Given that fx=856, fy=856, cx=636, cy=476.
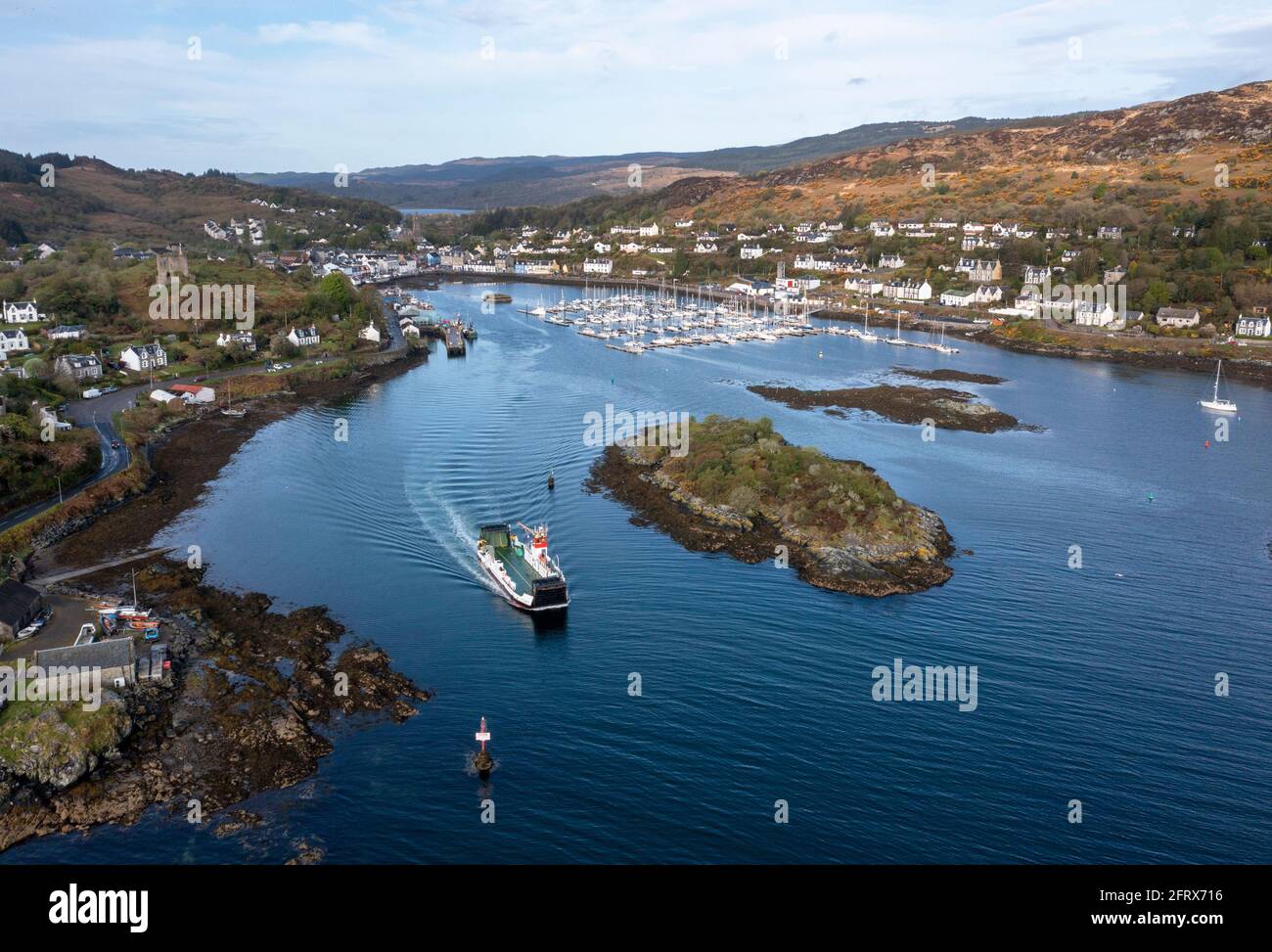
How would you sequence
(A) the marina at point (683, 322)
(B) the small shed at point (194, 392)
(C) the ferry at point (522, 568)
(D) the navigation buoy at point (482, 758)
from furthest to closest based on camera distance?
1. (A) the marina at point (683, 322)
2. (B) the small shed at point (194, 392)
3. (C) the ferry at point (522, 568)
4. (D) the navigation buoy at point (482, 758)

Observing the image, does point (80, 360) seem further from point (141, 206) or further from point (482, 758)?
point (141, 206)

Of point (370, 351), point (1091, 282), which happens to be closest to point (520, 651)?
A: point (370, 351)

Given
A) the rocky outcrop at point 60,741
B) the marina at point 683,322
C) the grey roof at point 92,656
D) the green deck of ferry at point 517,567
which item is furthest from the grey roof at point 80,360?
the marina at point 683,322

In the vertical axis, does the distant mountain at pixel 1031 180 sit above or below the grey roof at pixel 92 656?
above

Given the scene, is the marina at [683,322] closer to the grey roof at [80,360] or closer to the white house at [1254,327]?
the white house at [1254,327]

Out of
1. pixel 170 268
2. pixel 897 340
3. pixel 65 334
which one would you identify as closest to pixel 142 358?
pixel 65 334

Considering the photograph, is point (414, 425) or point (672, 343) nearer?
point (414, 425)

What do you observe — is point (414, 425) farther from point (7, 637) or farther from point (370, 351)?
point (7, 637)
